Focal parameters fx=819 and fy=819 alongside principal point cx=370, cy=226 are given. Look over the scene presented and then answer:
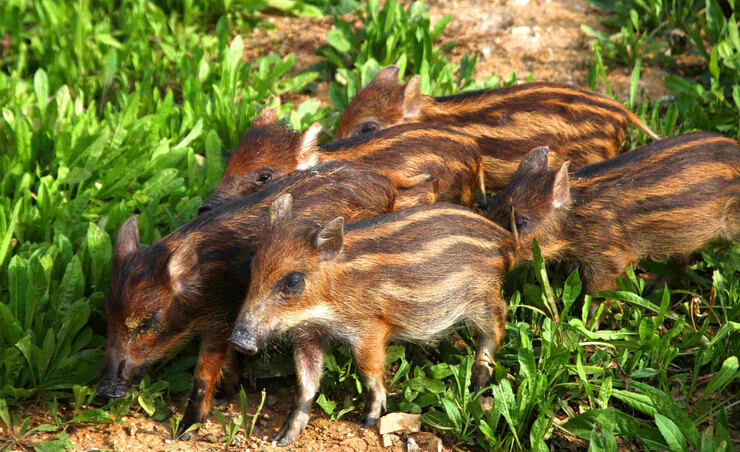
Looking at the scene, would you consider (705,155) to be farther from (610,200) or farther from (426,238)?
(426,238)

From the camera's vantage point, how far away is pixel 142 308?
3.99m

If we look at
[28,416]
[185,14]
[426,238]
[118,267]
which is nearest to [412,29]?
[185,14]

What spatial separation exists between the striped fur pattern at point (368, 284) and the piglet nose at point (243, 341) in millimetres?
18

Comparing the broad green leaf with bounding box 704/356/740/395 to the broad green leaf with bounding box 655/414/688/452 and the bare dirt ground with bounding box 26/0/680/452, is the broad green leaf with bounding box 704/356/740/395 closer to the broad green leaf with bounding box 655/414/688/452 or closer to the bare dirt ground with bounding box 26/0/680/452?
the broad green leaf with bounding box 655/414/688/452

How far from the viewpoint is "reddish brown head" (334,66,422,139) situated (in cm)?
567

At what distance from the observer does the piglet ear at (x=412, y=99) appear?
220 inches

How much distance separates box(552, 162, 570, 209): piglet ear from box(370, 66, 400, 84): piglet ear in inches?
62.9

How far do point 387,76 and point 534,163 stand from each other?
1450mm

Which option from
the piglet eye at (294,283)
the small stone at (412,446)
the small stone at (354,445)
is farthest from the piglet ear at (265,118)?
the small stone at (412,446)

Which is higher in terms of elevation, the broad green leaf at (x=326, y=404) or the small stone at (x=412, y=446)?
the broad green leaf at (x=326, y=404)

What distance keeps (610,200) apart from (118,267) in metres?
2.74

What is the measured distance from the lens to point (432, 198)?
484 centimetres

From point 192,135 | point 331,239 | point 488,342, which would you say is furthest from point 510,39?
point 331,239

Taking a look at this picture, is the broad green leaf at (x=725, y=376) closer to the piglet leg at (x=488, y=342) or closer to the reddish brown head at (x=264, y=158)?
the piglet leg at (x=488, y=342)
